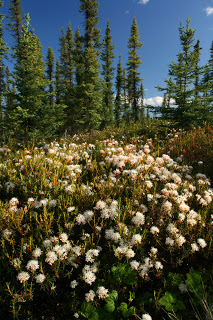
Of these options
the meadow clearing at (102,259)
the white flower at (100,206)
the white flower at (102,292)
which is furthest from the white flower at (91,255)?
the white flower at (100,206)

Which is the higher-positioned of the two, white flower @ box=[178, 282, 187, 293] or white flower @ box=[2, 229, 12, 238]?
white flower @ box=[2, 229, 12, 238]

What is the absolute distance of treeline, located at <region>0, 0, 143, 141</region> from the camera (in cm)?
1094

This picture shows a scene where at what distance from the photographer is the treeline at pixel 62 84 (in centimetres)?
1094

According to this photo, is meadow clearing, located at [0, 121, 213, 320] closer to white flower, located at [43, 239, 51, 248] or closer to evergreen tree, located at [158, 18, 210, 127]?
white flower, located at [43, 239, 51, 248]

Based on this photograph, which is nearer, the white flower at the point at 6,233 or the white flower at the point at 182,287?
the white flower at the point at 182,287

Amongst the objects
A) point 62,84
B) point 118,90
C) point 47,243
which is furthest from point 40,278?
point 118,90

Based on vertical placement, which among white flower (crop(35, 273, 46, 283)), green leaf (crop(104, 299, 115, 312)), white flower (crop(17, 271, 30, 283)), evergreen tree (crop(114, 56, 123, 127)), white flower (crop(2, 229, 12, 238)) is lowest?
green leaf (crop(104, 299, 115, 312))

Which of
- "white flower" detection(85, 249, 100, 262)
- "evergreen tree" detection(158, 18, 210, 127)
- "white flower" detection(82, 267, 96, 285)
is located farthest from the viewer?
"evergreen tree" detection(158, 18, 210, 127)

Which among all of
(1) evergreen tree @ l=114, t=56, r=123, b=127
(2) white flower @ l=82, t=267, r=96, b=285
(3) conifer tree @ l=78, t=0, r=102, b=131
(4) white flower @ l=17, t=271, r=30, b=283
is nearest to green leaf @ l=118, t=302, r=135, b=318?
(2) white flower @ l=82, t=267, r=96, b=285

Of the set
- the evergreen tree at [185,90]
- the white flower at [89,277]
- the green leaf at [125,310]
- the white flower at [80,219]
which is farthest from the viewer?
the evergreen tree at [185,90]

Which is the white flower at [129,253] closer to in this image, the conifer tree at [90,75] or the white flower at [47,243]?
the white flower at [47,243]

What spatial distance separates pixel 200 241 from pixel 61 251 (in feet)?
5.62

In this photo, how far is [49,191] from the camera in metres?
2.58

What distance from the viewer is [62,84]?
24.8m
